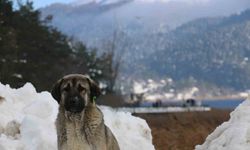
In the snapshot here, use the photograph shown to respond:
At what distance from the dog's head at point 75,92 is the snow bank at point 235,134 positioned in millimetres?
2959

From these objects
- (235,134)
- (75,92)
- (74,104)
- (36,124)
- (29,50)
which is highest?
(29,50)

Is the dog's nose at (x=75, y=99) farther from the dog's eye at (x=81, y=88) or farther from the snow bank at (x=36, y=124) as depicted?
the snow bank at (x=36, y=124)

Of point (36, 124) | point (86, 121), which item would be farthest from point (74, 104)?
point (36, 124)

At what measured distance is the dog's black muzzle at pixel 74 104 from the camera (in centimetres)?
980

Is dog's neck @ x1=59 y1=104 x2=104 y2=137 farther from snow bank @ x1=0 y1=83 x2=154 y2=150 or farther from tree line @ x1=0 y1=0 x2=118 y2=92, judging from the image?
tree line @ x1=0 y1=0 x2=118 y2=92

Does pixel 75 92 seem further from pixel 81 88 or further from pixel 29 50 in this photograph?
pixel 29 50

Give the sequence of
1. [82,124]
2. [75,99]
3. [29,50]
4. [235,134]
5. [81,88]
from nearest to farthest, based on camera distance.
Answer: [75,99] < [81,88] < [82,124] < [235,134] < [29,50]

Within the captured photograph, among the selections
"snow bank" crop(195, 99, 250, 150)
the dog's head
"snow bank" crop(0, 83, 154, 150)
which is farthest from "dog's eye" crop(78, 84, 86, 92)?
"snow bank" crop(0, 83, 154, 150)

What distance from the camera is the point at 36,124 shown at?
46.8 feet

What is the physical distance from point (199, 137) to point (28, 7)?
43.2 meters

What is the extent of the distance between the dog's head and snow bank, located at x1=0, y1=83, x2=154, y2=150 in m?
3.24

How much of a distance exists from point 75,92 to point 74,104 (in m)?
0.18

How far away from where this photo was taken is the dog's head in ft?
32.3

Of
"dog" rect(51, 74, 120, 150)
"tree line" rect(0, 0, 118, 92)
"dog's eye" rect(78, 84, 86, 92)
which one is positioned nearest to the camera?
"dog's eye" rect(78, 84, 86, 92)
